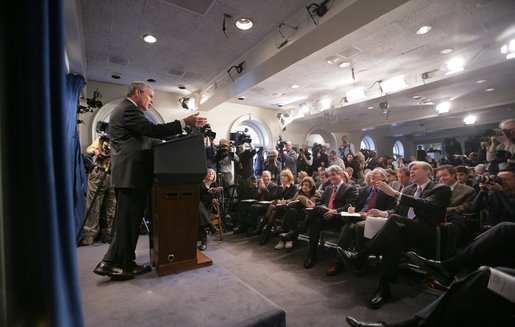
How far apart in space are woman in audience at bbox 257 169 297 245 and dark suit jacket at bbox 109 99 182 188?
2.41m

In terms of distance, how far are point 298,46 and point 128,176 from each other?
2.82m

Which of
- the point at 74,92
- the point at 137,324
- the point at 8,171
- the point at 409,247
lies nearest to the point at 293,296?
the point at 409,247

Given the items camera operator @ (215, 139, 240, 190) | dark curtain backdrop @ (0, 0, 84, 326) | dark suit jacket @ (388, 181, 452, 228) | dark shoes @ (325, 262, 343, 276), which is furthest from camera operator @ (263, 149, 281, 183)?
dark curtain backdrop @ (0, 0, 84, 326)

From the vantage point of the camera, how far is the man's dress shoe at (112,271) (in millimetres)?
1606

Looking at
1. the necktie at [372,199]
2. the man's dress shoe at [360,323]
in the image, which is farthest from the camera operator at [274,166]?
the man's dress shoe at [360,323]

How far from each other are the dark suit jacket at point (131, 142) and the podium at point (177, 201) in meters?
0.10

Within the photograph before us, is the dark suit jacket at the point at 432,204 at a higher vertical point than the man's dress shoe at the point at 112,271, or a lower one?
higher

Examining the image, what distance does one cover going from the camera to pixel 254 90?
6320mm

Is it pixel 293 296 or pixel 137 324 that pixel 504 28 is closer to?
pixel 293 296

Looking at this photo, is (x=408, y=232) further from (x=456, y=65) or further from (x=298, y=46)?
(x=456, y=65)

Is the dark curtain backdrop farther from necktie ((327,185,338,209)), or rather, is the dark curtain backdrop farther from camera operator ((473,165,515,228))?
camera operator ((473,165,515,228))

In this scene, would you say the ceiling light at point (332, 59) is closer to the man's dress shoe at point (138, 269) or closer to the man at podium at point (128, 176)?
the man at podium at point (128, 176)

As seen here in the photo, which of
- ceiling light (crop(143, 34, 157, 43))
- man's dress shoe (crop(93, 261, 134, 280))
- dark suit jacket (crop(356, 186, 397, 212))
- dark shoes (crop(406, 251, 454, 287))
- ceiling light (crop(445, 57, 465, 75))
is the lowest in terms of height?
dark shoes (crop(406, 251, 454, 287))

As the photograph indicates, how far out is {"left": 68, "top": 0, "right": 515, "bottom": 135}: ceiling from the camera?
120 inches
